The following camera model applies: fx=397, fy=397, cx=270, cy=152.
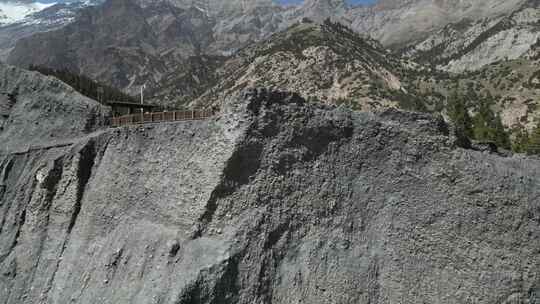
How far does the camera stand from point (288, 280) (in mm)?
→ 19031

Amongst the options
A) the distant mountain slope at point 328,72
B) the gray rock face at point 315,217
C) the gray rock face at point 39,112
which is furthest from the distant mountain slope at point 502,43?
the gray rock face at point 39,112

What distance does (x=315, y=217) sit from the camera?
19.8 m

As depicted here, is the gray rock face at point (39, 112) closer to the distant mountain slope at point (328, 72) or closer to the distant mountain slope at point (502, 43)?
the distant mountain slope at point (328, 72)

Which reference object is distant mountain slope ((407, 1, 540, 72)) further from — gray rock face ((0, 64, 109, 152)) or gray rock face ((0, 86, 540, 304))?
gray rock face ((0, 64, 109, 152))

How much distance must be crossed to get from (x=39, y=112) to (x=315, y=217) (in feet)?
87.7

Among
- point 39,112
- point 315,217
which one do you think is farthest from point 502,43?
point 39,112

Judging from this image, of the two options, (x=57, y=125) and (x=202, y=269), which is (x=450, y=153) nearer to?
(x=202, y=269)

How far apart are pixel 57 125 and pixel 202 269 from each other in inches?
841

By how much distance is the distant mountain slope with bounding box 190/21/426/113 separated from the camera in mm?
103312

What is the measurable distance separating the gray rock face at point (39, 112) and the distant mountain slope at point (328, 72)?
59.9m

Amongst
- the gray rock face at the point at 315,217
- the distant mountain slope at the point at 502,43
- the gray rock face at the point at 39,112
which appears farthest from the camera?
the distant mountain slope at the point at 502,43

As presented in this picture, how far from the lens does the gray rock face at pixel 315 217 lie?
17125 mm

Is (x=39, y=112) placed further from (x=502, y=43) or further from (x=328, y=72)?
(x=502, y=43)

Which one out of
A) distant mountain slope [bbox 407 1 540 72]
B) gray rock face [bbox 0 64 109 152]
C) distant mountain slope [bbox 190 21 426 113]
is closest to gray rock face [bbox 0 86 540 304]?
gray rock face [bbox 0 64 109 152]
